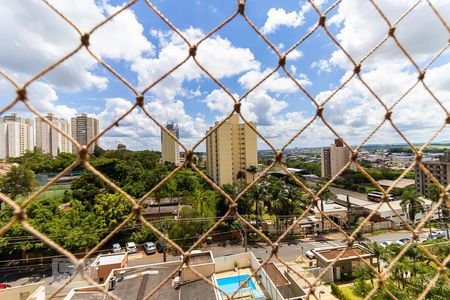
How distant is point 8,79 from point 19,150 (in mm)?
35837

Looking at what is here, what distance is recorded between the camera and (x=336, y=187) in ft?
80.1

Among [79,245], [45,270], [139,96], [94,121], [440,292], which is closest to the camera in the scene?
[139,96]

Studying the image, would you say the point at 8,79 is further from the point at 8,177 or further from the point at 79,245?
the point at 8,177

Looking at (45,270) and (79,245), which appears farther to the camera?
(45,270)

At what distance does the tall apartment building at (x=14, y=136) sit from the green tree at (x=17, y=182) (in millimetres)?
18692

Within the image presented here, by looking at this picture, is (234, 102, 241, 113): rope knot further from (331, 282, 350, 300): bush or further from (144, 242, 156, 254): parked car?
(144, 242, 156, 254): parked car

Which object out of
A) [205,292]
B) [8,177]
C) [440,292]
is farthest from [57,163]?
[440,292]

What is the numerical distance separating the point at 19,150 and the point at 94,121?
898cm

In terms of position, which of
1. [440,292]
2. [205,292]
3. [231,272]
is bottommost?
[231,272]

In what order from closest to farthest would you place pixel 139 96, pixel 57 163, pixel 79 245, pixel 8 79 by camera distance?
1. pixel 8 79
2. pixel 139 96
3. pixel 79 245
4. pixel 57 163

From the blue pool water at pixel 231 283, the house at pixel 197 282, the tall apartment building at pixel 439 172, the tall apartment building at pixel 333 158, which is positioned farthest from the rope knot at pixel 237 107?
the tall apartment building at pixel 333 158

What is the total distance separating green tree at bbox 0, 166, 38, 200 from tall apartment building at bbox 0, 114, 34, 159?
61.3 feet

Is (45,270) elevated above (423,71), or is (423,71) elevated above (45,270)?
(423,71)

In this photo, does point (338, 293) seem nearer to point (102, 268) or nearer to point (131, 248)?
point (102, 268)
